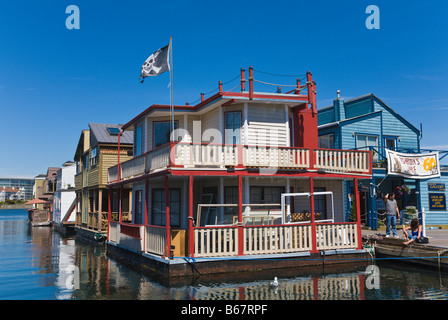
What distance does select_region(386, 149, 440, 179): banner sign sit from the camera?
22.0 m

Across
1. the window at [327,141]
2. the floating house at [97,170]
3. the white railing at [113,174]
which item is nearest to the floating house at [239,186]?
the white railing at [113,174]

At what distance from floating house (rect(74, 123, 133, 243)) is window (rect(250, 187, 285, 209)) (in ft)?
38.6

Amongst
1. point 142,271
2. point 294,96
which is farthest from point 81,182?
point 294,96

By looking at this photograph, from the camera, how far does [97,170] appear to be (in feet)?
96.6

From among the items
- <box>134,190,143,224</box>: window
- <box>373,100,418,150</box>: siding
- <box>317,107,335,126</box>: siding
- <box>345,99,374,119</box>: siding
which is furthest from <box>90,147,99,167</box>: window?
<box>373,100,418,150</box>: siding

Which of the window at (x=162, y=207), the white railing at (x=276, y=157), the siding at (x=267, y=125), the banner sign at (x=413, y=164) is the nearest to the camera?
the white railing at (x=276, y=157)

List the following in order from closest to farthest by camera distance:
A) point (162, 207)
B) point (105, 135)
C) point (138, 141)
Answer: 1. point (162, 207)
2. point (138, 141)
3. point (105, 135)

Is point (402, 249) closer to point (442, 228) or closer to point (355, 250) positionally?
point (355, 250)

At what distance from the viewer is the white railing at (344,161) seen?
16.3 m

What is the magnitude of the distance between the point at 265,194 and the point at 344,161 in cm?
364

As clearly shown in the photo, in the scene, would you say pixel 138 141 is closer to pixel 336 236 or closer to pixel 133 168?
pixel 133 168

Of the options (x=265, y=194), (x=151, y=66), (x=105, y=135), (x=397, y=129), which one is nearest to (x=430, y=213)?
(x=397, y=129)

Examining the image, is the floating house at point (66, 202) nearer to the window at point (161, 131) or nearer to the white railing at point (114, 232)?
the white railing at point (114, 232)

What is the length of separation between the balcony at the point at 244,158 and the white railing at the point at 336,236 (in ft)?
7.60
